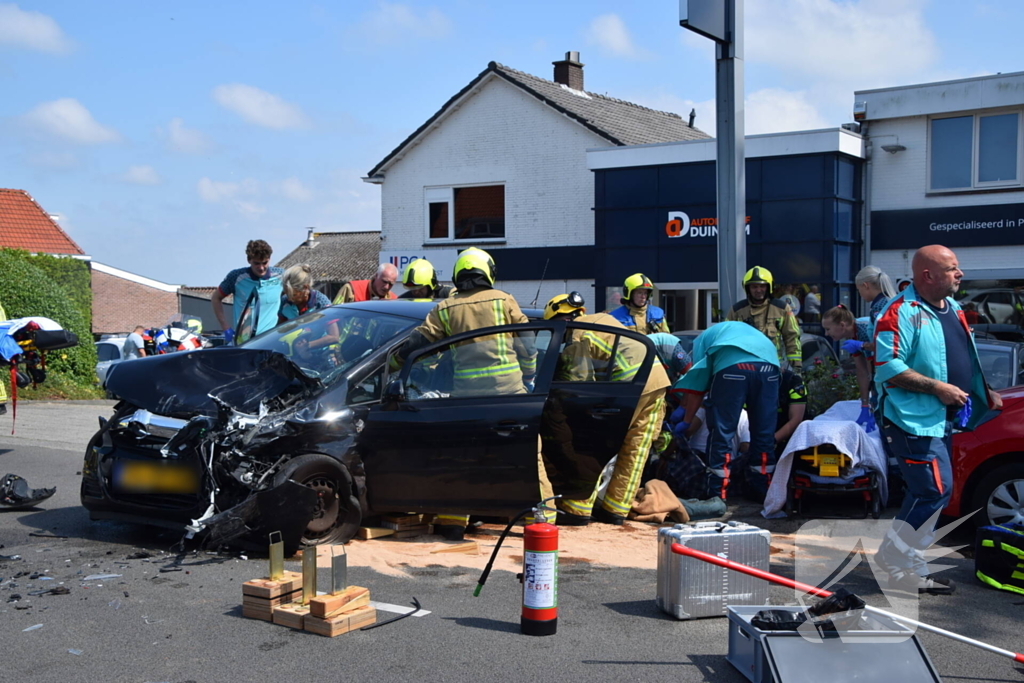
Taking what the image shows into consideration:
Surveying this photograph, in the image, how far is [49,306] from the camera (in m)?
18.6

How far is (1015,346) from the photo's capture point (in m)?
7.89

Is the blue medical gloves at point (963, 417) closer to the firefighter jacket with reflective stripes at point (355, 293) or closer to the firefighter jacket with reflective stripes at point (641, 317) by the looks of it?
the firefighter jacket with reflective stripes at point (641, 317)

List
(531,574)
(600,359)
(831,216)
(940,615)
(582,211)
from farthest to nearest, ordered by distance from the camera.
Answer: (582,211) → (831,216) → (600,359) → (940,615) → (531,574)

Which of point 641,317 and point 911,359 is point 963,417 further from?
point 641,317

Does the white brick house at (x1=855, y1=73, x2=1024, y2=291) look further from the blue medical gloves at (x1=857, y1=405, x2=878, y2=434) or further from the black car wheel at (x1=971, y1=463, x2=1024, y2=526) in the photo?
the black car wheel at (x1=971, y1=463, x2=1024, y2=526)

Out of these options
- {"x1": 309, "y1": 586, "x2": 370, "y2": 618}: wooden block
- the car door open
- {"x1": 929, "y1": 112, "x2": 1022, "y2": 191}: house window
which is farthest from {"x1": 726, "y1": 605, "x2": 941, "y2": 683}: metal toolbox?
{"x1": 929, "y1": 112, "x2": 1022, "y2": 191}: house window

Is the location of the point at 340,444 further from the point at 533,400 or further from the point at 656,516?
the point at 656,516

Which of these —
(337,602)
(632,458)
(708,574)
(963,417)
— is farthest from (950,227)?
(337,602)

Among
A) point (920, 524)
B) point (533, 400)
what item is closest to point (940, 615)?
point (920, 524)

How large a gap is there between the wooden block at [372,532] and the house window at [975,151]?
16.6 meters

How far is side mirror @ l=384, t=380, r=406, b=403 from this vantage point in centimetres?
609

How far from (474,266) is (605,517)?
219 centimetres

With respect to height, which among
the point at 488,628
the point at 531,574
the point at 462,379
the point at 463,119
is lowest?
the point at 488,628

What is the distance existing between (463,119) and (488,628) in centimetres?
2370
